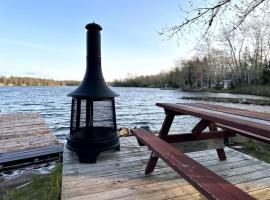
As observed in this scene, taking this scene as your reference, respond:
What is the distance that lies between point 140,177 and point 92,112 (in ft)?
3.88

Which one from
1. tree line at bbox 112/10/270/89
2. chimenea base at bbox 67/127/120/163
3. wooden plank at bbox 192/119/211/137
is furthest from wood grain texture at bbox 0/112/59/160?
tree line at bbox 112/10/270/89

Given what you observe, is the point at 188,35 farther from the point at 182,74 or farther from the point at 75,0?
the point at 182,74

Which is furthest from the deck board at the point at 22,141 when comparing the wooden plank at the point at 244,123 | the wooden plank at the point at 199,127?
the wooden plank at the point at 244,123

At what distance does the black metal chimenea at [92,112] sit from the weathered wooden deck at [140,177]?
196 mm

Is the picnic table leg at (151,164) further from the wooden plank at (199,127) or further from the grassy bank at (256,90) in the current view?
the grassy bank at (256,90)

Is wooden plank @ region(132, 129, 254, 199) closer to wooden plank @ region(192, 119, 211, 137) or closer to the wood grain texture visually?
wooden plank @ region(192, 119, 211, 137)

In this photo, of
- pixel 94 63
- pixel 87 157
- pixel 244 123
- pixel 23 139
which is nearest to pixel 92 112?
pixel 87 157

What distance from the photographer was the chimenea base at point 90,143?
3.33 metres

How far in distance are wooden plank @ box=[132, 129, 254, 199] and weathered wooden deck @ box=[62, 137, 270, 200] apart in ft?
1.41

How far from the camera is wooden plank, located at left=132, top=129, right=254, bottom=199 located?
4.99 ft

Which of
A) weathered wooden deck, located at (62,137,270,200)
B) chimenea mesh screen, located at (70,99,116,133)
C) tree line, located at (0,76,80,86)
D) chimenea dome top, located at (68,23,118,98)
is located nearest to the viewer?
weathered wooden deck, located at (62,137,270,200)

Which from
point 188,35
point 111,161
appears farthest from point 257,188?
point 188,35

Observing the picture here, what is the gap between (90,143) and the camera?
11.1 ft

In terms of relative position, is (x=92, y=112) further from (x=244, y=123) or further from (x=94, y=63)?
(x=244, y=123)
